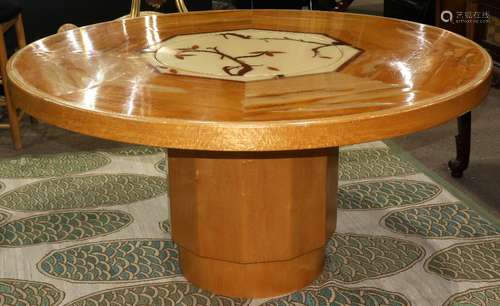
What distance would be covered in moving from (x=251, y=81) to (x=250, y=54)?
1.03ft

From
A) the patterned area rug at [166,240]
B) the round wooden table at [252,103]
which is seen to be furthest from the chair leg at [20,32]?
the round wooden table at [252,103]

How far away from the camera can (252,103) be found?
1414mm

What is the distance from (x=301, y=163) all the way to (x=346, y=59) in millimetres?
295

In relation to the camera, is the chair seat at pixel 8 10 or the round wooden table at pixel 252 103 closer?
the round wooden table at pixel 252 103

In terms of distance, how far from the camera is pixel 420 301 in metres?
1.97

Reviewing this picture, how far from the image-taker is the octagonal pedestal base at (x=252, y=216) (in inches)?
71.0

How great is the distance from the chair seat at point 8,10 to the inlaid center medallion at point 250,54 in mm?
1328

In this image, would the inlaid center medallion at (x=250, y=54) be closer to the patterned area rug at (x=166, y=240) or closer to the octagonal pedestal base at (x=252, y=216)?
the octagonal pedestal base at (x=252, y=216)

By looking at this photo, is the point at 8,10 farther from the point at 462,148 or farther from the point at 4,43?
the point at 462,148

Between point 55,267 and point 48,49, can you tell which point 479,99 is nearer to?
point 48,49

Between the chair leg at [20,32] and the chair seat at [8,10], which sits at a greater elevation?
the chair seat at [8,10]

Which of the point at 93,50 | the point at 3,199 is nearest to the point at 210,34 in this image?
the point at 93,50

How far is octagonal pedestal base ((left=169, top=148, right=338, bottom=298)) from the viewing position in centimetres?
180

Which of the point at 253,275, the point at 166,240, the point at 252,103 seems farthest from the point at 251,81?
the point at 166,240
